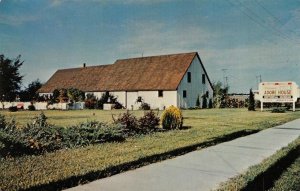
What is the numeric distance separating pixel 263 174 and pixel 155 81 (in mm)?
40745

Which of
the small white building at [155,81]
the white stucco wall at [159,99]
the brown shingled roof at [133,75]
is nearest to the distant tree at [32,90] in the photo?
the brown shingled roof at [133,75]

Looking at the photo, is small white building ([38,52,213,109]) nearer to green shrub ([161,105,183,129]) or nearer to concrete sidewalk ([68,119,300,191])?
green shrub ([161,105,183,129])

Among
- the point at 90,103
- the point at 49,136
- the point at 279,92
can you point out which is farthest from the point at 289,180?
the point at 90,103

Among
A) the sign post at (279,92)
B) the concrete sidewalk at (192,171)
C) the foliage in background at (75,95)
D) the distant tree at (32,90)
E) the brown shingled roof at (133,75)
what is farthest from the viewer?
the distant tree at (32,90)

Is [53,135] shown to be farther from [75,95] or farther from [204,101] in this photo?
[75,95]

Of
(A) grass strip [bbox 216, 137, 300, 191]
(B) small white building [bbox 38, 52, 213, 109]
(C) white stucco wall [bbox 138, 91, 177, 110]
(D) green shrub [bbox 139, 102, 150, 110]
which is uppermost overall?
(B) small white building [bbox 38, 52, 213, 109]

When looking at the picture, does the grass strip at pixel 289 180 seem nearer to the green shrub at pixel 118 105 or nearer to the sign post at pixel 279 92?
the sign post at pixel 279 92

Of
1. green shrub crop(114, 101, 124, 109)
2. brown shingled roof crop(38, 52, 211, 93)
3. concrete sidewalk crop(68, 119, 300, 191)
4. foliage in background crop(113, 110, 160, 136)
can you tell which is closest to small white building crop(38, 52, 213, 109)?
brown shingled roof crop(38, 52, 211, 93)

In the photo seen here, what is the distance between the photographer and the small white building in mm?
46688

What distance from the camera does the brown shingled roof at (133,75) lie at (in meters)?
47.9

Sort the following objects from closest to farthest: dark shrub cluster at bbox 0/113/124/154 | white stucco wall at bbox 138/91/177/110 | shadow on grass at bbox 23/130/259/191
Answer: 1. shadow on grass at bbox 23/130/259/191
2. dark shrub cluster at bbox 0/113/124/154
3. white stucco wall at bbox 138/91/177/110

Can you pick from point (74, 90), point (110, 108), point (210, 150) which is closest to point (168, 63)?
point (110, 108)

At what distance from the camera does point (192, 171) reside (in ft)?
26.1

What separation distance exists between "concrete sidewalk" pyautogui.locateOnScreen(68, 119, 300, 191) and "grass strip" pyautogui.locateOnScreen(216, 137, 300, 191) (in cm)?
23
